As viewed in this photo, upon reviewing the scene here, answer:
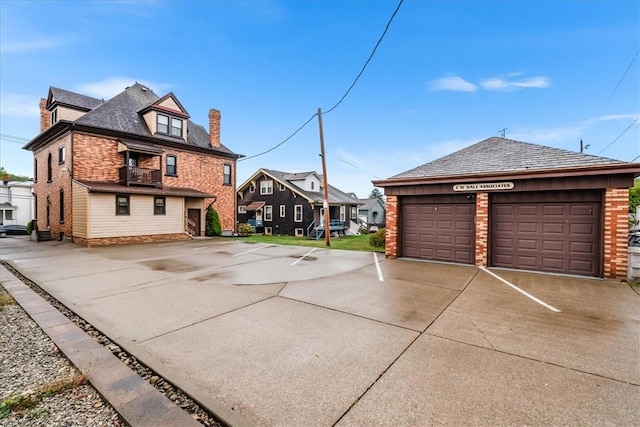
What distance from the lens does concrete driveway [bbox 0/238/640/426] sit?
2467 mm

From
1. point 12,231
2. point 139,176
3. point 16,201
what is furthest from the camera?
point 16,201

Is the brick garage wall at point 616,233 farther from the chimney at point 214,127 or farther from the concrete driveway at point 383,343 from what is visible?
the chimney at point 214,127

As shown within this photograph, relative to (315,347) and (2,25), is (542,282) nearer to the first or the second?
(315,347)

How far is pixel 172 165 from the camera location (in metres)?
19.5

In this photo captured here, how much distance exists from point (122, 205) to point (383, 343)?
17456 mm

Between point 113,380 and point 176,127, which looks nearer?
point 113,380

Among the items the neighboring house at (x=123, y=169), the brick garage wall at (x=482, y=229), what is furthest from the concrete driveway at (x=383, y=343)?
the neighboring house at (x=123, y=169)

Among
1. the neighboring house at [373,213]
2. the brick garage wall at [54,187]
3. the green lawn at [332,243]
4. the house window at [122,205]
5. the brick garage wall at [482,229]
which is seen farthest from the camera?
the neighboring house at [373,213]

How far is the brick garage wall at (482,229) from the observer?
29.7ft

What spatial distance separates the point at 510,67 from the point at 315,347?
56.0 ft

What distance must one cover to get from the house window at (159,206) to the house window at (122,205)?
4.82 feet

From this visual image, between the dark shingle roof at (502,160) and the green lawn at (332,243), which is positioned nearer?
the dark shingle roof at (502,160)

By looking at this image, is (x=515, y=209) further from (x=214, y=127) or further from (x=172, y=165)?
(x=214, y=127)

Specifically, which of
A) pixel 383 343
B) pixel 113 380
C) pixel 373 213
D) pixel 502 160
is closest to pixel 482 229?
pixel 502 160
